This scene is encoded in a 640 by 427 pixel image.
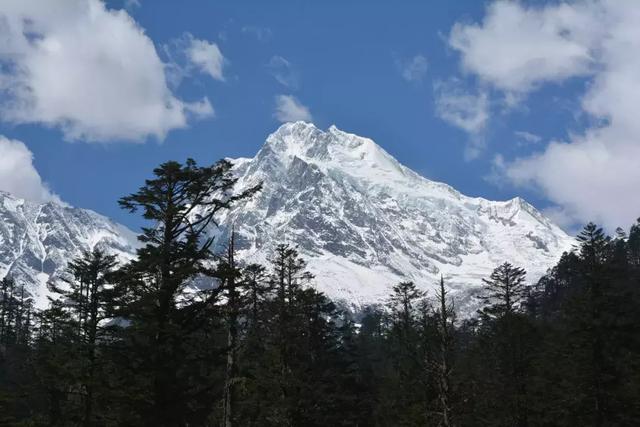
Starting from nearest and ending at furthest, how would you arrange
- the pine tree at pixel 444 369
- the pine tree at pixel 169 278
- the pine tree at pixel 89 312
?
1. the pine tree at pixel 169 278
2. the pine tree at pixel 444 369
3. the pine tree at pixel 89 312

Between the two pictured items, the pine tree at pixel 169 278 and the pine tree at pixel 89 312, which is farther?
the pine tree at pixel 89 312

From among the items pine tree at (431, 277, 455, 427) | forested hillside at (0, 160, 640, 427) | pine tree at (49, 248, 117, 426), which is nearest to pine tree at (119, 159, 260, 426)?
forested hillside at (0, 160, 640, 427)

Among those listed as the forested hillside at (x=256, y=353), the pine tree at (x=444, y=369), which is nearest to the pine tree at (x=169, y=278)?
the forested hillside at (x=256, y=353)

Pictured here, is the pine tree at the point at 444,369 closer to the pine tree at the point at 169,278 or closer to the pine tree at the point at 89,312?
the pine tree at the point at 169,278

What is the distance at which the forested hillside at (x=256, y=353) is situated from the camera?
23922 mm

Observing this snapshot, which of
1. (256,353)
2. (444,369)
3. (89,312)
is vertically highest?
(89,312)

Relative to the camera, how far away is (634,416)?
34.4m

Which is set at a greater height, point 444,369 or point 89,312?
point 89,312

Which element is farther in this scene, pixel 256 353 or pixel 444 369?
pixel 256 353

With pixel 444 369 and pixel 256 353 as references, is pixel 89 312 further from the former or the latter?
pixel 444 369

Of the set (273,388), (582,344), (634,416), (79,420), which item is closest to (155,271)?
(79,420)

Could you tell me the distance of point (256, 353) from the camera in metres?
44.1

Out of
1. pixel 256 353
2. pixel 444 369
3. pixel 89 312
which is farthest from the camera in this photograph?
pixel 256 353

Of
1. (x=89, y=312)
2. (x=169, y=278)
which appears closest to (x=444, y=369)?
(x=169, y=278)
